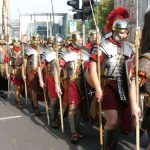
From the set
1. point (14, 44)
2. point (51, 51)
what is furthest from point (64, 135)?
point (14, 44)

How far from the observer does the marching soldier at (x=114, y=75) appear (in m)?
5.41

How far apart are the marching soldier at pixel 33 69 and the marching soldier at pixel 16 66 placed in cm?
80

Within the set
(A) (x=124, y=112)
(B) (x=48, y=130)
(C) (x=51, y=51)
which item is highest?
(C) (x=51, y=51)

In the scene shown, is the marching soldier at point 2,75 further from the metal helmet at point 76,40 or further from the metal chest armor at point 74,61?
the metal chest armor at point 74,61

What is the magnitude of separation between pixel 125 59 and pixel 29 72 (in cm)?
436

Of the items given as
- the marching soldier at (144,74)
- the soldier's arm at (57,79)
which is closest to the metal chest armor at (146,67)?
the marching soldier at (144,74)

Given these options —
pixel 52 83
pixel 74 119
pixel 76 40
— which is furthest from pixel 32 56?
pixel 74 119

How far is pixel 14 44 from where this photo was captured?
11742 mm

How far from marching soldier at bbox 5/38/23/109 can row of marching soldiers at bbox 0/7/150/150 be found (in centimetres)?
2

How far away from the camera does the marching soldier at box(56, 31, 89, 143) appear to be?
6820 millimetres

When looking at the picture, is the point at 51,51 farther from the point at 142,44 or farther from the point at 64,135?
the point at 142,44

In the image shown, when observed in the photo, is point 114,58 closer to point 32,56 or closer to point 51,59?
point 51,59

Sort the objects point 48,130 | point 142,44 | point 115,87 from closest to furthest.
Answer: point 142,44 → point 115,87 → point 48,130

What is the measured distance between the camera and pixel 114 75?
5480 millimetres
